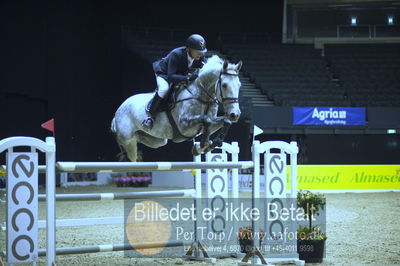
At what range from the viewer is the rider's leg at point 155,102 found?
5492 mm

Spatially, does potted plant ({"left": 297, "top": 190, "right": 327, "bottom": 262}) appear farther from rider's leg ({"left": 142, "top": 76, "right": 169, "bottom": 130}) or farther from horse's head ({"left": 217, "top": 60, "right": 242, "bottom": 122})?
rider's leg ({"left": 142, "top": 76, "right": 169, "bottom": 130})

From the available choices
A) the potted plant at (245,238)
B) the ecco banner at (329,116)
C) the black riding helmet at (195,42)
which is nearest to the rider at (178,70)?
the black riding helmet at (195,42)

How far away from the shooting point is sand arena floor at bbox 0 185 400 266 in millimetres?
5676

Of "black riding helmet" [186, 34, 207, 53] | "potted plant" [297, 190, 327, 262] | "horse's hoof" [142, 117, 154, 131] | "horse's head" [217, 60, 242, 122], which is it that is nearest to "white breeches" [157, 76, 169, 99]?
"horse's hoof" [142, 117, 154, 131]

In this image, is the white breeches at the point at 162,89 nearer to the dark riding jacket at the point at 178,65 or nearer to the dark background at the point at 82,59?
the dark riding jacket at the point at 178,65

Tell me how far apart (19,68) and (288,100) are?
824 centimetres

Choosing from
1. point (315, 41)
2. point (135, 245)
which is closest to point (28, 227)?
point (135, 245)

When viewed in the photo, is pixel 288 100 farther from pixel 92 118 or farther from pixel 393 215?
pixel 393 215

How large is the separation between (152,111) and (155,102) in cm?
9

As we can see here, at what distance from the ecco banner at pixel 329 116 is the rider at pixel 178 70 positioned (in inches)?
479

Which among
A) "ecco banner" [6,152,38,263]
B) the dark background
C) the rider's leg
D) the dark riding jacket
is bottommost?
"ecco banner" [6,152,38,263]

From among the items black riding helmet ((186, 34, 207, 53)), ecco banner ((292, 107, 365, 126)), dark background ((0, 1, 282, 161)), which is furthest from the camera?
ecco banner ((292, 107, 365, 126))

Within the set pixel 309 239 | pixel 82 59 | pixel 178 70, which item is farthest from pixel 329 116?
pixel 178 70

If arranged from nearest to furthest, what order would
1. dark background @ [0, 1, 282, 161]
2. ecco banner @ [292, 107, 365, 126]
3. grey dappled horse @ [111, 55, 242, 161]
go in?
grey dappled horse @ [111, 55, 242, 161]
dark background @ [0, 1, 282, 161]
ecco banner @ [292, 107, 365, 126]
